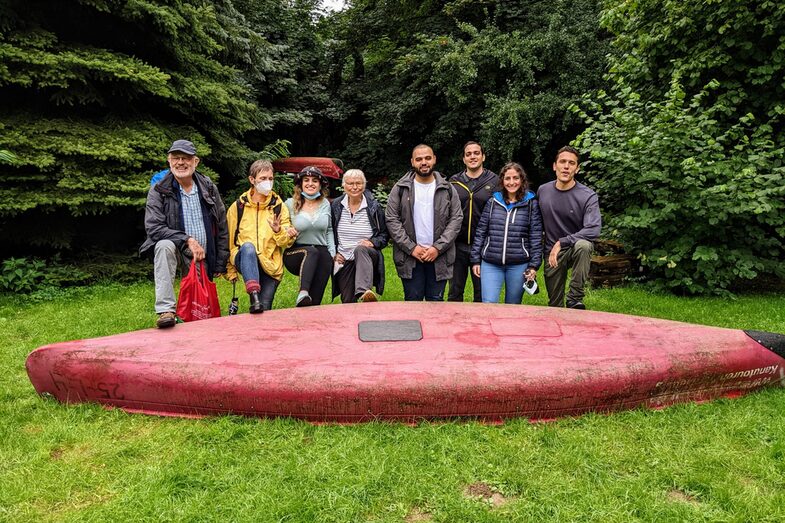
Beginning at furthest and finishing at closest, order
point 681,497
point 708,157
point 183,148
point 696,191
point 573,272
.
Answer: point 708,157
point 696,191
point 573,272
point 183,148
point 681,497

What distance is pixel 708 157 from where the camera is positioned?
675cm

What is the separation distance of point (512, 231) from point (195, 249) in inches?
105

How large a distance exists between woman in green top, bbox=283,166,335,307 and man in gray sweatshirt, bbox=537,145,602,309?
1.98 meters

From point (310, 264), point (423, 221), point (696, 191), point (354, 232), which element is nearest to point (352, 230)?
point (354, 232)

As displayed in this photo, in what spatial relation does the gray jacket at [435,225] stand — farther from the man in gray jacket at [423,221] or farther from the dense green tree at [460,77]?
the dense green tree at [460,77]

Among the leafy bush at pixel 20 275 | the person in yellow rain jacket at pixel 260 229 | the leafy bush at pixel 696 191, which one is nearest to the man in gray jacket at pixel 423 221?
the person in yellow rain jacket at pixel 260 229

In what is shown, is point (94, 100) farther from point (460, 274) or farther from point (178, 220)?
point (460, 274)

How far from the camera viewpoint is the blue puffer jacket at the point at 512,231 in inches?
183

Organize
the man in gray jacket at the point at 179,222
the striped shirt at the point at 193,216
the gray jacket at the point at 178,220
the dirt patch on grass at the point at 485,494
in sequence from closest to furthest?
the dirt patch on grass at the point at 485,494
the man in gray jacket at the point at 179,222
the gray jacket at the point at 178,220
the striped shirt at the point at 193,216

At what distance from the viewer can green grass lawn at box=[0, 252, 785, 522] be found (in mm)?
2357

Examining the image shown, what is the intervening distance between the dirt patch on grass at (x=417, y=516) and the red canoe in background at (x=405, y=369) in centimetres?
84

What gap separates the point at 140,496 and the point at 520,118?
12197 millimetres

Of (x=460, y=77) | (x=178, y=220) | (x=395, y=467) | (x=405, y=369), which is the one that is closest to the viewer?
(x=395, y=467)

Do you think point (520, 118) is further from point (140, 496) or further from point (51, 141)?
point (140, 496)
